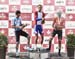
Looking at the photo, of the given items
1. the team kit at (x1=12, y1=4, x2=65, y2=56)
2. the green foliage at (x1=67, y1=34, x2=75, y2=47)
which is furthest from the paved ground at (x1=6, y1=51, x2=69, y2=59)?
the green foliage at (x1=67, y1=34, x2=75, y2=47)

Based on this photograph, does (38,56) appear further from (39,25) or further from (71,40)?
(71,40)

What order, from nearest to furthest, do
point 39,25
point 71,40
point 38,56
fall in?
point 38,56 < point 39,25 < point 71,40

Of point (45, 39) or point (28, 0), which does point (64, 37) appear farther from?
point (28, 0)

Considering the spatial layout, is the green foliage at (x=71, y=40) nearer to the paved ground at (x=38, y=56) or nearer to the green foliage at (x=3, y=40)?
the paved ground at (x=38, y=56)

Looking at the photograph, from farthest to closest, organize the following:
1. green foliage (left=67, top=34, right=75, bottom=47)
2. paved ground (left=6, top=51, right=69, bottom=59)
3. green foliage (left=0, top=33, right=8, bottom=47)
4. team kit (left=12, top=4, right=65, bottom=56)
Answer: green foliage (left=67, top=34, right=75, bottom=47) < green foliage (left=0, top=33, right=8, bottom=47) < team kit (left=12, top=4, right=65, bottom=56) < paved ground (left=6, top=51, right=69, bottom=59)

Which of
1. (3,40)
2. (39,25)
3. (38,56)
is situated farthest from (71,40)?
(3,40)

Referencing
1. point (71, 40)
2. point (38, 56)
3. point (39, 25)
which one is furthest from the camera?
point (71, 40)

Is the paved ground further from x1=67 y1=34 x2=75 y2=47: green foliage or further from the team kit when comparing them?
x1=67 y1=34 x2=75 y2=47: green foliage

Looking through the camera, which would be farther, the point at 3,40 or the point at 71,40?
the point at 71,40

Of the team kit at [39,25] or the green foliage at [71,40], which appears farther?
the green foliage at [71,40]

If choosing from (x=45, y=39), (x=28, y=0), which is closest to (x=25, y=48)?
(x=45, y=39)

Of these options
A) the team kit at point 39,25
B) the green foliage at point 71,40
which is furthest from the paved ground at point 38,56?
the green foliage at point 71,40

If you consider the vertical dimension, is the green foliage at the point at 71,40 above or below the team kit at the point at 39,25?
below

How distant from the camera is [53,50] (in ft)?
40.6
